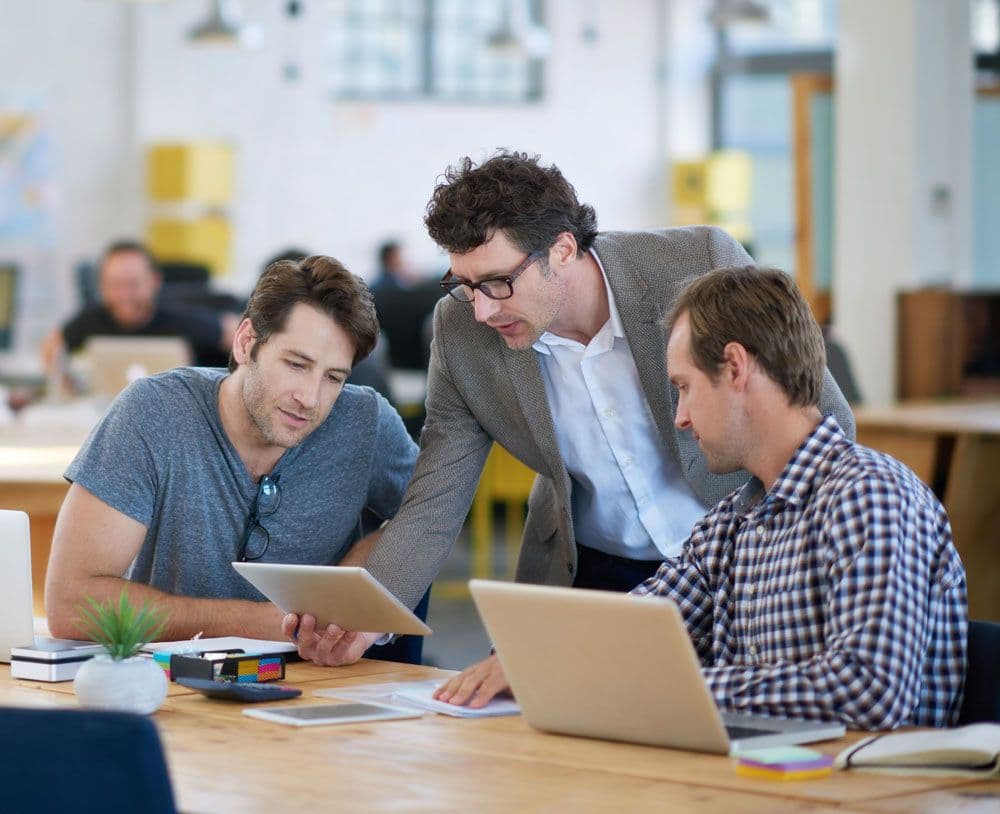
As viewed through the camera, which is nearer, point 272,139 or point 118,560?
point 118,560

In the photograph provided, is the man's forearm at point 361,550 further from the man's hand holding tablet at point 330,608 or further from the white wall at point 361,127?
the white wall at point 361,127

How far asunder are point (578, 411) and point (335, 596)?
2.11ft

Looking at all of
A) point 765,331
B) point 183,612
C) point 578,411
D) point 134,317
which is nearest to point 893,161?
point 134,317

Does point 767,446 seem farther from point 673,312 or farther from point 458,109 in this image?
point 458,109

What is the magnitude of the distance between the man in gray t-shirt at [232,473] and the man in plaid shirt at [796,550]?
673mm

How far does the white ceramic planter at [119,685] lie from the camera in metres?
1.96

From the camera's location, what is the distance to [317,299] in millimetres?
2602

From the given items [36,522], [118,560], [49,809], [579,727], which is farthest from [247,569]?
[36,522]

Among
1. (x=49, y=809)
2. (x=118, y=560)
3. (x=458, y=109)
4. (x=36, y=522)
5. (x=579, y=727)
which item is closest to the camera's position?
(x=49, y=809)

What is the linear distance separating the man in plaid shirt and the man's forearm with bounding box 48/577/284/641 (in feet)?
2.20

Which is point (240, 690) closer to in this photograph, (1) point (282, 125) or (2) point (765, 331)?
(2) point (765, 331)

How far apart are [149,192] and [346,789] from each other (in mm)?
10431

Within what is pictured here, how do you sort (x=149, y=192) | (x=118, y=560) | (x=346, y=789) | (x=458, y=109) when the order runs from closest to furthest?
(x=346, y=789) < (x=118, y=560) < (x=149, y=192) < (x=458, y=109)

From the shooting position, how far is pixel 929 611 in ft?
6.22
